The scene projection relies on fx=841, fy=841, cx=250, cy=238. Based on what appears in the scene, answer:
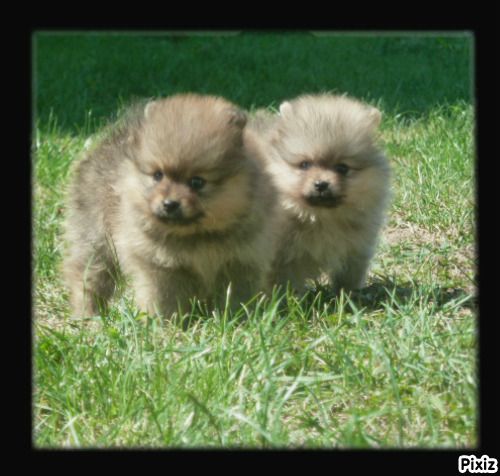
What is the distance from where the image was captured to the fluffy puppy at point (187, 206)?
14.1 ft

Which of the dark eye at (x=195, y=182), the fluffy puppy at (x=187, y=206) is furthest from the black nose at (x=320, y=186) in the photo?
the dark eye at (x=195, y=182)

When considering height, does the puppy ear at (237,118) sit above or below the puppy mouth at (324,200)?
above

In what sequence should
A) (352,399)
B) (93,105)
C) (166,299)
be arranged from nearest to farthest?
1. (352,399)
2. (166,299)
3. (93,105)

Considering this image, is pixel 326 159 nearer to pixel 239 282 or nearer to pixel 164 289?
pixel 239 282

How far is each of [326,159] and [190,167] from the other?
101 cm

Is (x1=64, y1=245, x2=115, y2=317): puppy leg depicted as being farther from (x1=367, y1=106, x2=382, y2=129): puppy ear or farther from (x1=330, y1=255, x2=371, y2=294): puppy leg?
(x1=367, y1=106, x2=382, y2=129): puppy ear

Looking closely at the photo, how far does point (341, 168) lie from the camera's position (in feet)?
16.4

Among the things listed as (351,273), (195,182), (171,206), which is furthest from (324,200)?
(171,206)

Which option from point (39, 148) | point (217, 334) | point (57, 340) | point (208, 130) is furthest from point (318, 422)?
point (39, 148)

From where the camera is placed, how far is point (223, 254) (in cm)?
453

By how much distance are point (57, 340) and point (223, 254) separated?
→ 1.03 m

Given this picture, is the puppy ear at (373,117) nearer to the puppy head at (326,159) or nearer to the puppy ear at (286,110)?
the puppy head at (326,159)

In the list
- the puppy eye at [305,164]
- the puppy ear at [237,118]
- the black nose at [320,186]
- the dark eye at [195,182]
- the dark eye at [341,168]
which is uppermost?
the puppy ear at [237,118]

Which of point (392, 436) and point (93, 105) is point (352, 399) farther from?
point (93, 105)
